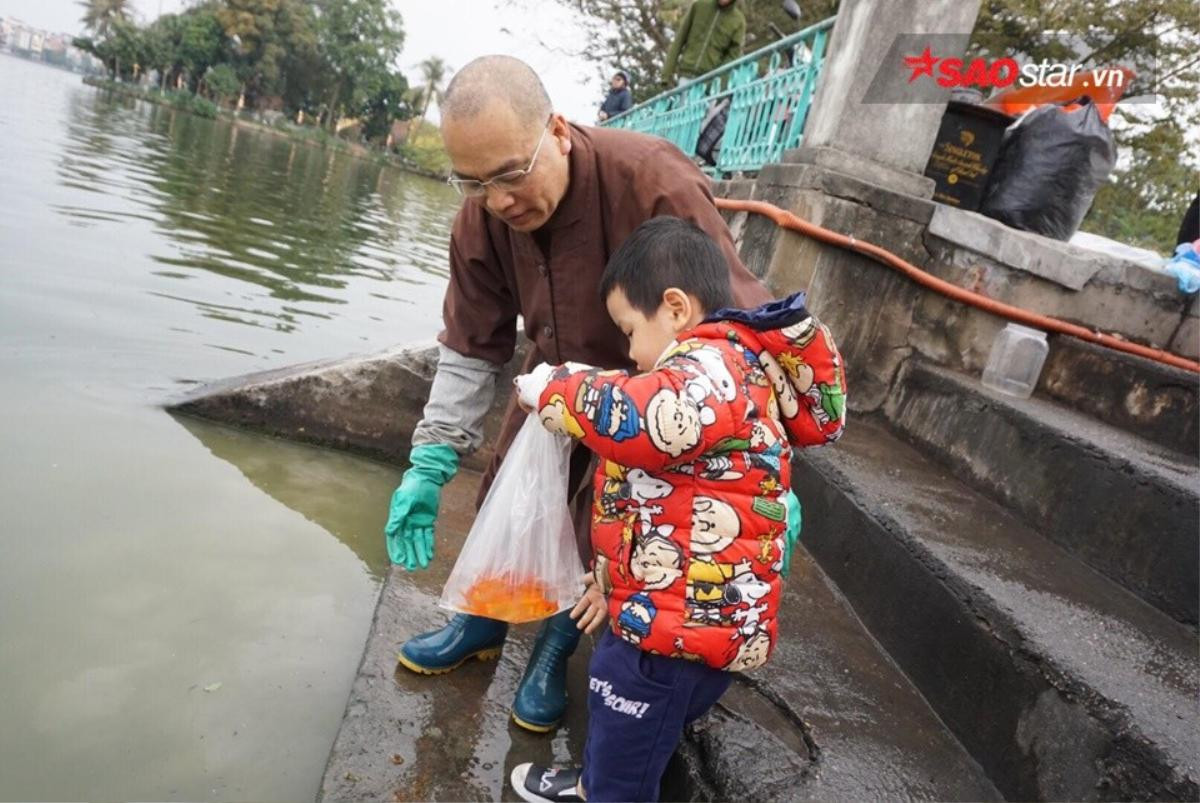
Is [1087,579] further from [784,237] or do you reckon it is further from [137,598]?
[137,598]

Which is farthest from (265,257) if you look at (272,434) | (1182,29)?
(1182,29)

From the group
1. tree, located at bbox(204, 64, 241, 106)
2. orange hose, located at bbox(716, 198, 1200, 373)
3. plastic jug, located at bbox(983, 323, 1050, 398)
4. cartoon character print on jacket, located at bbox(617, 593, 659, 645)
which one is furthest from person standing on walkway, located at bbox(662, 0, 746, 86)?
tree, located at bbox(204, 64, 241, 106)

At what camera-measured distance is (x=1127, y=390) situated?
9.94ft

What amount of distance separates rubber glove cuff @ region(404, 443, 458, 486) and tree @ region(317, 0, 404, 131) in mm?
63077

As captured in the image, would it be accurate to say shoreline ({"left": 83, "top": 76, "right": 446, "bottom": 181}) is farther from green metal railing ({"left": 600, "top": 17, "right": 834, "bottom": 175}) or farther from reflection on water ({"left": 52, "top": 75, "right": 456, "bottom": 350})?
green metal railing ({"left": 600, "top": 17, "right": 834, "bottom": 175})

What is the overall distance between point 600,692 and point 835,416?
2.29ft

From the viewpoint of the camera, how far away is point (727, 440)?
144cm

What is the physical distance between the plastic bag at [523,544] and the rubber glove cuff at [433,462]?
0.26 m

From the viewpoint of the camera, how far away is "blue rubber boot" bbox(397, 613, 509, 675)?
2.01 m

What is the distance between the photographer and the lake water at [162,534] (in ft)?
5.85

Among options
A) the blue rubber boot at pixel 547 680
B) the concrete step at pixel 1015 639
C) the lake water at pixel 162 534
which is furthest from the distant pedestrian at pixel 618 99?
the blue rubber boot at pixel 547 680

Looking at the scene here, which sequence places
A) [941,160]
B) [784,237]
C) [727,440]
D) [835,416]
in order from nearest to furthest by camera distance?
[727,440] → [835,416] → [784,237] → [941,160]

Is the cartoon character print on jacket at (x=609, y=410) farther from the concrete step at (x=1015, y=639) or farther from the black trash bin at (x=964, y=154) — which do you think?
the black trash bin at (x=964, y=154)

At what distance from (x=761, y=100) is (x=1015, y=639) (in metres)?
3.93
